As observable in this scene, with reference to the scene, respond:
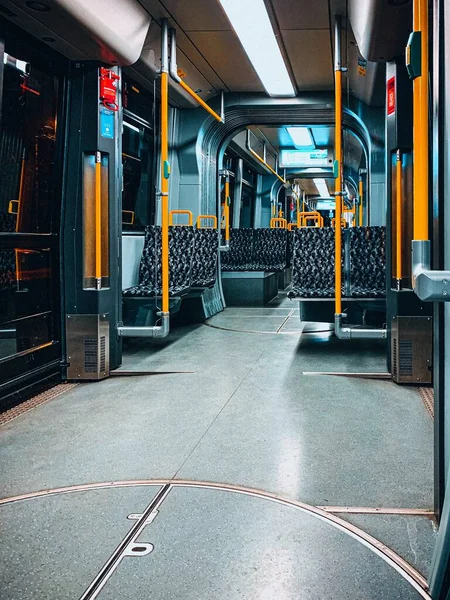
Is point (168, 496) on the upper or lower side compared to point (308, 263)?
lower

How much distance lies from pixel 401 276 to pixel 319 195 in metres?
26.8

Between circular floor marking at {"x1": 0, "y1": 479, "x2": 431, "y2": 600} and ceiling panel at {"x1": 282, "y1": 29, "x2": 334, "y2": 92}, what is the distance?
17.1ft

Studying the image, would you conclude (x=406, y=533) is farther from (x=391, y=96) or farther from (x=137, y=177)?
(x=137, y=177)

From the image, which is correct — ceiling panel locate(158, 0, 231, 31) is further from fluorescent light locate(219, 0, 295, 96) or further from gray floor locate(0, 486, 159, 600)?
gray floor locate(0, 486, 159, 600)

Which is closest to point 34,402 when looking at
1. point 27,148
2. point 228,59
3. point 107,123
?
point 27,148

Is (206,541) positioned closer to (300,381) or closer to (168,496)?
(168,496)

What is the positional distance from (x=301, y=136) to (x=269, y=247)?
2997 millimetres

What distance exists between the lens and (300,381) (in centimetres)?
484

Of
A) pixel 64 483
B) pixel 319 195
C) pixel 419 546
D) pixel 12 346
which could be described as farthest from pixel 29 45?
pixel 319 195

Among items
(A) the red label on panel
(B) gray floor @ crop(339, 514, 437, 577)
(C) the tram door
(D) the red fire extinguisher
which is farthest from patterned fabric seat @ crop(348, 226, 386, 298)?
(B) gray floor @ crop(339, 514, 437, 577)

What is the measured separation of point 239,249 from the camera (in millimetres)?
11758

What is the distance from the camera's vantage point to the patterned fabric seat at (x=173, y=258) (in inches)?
279

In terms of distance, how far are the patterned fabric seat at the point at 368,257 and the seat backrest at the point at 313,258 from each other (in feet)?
0.89

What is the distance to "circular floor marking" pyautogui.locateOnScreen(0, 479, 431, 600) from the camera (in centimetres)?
195
